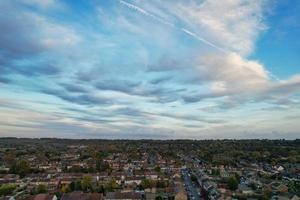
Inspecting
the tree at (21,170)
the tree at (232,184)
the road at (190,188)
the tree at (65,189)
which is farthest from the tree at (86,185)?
the tree at (21,170)

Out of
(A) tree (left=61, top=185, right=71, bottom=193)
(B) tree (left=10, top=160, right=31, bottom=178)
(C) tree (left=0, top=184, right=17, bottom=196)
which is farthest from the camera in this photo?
(B) tree (left=10, top=160, right=31, bottom=178)

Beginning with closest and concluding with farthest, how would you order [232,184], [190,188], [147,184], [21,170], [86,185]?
1. [86,185]
2. [232,184]
3. [147,184]
4. [190,188]
5. [21,170]

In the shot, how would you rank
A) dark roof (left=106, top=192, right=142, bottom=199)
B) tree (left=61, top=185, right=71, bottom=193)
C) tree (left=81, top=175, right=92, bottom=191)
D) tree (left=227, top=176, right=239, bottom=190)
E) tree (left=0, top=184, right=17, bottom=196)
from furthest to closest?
tree (left=227, top=176, right=239, bottom=190), tree (left=81, top=175, right=92, bottom=191), tree (left=0, top=184, right=17, bottom=196), tree (left=61, top=185, right=71, bottom=193), dark roof (left=106, top=192, right=142, bottom=199)

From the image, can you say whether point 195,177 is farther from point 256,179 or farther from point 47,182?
point 47,182

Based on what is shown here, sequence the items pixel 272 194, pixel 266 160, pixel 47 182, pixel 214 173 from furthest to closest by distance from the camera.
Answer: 1. pixel 266 160
2. pixel 214 173
3. pixel 47 182
4. pixel 272 194

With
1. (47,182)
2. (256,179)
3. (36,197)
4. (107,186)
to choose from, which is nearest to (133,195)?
(107,186)

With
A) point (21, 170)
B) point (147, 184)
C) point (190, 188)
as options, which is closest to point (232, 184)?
point (190, 188)

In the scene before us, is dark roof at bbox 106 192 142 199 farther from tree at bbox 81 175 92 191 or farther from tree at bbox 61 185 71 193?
tree at bbox 61 185 71 193

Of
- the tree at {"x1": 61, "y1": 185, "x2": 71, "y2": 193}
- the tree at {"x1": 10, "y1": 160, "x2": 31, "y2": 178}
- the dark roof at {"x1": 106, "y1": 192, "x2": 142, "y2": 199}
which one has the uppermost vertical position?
the tree at {"x1": 10, "y1": 160, "x2": 31, "y2": 178}

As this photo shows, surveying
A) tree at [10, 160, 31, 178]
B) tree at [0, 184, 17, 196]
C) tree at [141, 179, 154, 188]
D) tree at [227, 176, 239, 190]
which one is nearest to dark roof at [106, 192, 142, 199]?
tree at [141, 179, 154, 188]

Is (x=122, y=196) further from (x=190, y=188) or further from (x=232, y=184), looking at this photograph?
(x=232, y=184)

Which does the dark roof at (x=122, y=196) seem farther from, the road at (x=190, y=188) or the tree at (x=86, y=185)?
the road at (x=190, y=188)
